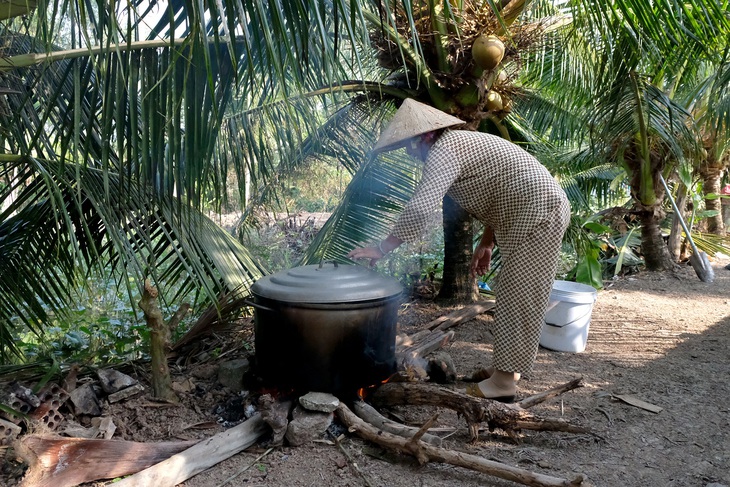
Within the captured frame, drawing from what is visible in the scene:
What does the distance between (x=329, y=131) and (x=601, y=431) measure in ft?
11.3

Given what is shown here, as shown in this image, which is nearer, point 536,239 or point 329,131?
point 536,239

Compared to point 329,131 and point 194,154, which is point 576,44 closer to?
point 329,131

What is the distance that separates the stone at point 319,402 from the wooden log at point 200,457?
0.72 feet

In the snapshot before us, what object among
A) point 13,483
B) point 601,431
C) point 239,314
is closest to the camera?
point 13,483

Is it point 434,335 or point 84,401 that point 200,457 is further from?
point 434,335

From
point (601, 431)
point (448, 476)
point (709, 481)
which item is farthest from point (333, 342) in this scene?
point (709, 481)

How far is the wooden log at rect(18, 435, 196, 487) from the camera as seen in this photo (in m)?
2.15

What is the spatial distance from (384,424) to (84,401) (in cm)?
148

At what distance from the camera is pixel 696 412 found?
312cm

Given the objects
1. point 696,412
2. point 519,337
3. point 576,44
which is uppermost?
point 576,44

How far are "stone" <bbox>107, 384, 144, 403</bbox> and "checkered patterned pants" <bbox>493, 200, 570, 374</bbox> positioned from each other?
1.93 m

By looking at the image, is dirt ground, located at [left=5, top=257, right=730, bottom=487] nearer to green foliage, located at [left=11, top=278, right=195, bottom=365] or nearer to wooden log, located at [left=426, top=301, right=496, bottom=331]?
wooden log, located at [left=426, top=301, right=496, bottom=331]

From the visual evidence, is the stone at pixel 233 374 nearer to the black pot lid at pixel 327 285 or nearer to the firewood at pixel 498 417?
the black pot lid at pixel 327 285

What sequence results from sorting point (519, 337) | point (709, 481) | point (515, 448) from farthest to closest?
point (519, 337)
point (515, 448)
point (709, 481)
